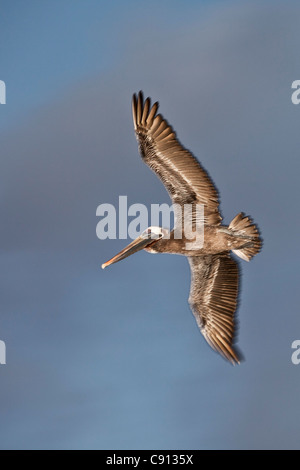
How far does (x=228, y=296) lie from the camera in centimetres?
2002

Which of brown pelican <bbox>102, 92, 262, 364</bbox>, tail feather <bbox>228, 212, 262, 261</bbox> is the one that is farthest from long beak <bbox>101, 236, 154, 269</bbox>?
tail feather <bbox>228, 212, 262, 261</bbox>

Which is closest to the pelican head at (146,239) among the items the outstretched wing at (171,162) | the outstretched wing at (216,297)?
the outstretched wing at (171,162)

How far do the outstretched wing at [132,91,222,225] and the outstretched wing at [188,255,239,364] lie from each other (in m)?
1.43

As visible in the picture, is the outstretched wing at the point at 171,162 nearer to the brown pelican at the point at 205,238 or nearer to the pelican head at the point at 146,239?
the brown pelican at the point at 205,238

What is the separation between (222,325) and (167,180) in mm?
3822

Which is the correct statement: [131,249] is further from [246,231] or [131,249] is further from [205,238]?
Answer: [246,231]

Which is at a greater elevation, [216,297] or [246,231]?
[246,231]

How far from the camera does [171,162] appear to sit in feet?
61.5

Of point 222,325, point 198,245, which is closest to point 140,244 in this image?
point 198,245

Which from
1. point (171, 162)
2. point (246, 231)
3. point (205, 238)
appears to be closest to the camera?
point (171, 162)

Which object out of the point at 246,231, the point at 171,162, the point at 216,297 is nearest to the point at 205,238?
the point at 246,231

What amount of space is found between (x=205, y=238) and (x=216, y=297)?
1.82 m

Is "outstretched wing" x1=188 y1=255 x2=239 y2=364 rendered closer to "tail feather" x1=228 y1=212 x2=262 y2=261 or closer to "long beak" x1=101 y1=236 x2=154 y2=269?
"tail feather" x1=228 y1=212 x2=262 y2=261

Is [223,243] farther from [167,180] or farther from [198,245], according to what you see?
[167,180]
